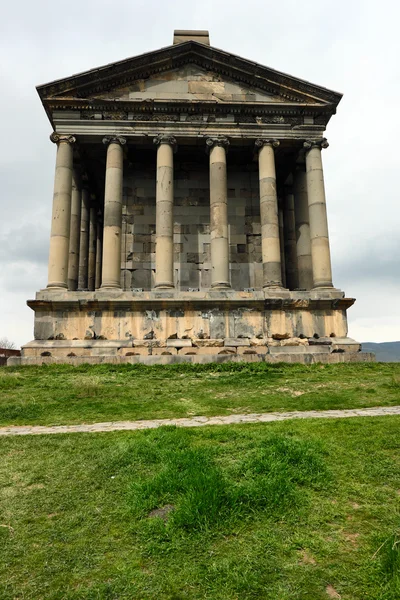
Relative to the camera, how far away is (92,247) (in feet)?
79.2

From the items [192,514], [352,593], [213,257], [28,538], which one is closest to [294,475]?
[192,514]

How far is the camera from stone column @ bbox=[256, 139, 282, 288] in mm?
18281

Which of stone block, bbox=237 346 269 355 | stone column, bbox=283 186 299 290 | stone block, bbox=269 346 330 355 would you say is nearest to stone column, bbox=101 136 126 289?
stone block, bbox=237 346 269 355

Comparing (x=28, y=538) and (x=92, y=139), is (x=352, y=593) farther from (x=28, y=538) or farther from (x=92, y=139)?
(x=92, y=139)

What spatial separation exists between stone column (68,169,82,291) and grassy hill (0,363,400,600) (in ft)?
49.0

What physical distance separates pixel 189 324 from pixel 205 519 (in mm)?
13088

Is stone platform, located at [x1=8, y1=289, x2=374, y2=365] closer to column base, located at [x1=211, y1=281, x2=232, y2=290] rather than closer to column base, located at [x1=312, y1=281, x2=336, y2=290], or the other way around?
column base, located at [x1=211, y1=281, x2=232, y2=290]

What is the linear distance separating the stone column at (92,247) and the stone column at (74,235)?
6.55 ft

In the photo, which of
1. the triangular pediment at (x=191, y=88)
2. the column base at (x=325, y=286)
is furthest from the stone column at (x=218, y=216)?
the column base at (x=325, y=286)

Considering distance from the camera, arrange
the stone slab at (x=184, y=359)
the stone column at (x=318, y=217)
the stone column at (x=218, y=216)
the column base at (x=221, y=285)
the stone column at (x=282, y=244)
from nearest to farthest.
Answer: the stone slab at (x=184, y=359)
the column base at (x=221, y=285)
the stone column at (x=218, y=216)
the stone column at (x=318, y=217)
the stone column at (x=282, y=244)

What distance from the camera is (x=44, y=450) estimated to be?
6.30 metres

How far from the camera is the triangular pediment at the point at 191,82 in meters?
19.5

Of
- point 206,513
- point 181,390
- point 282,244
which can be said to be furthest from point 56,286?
point 206,513

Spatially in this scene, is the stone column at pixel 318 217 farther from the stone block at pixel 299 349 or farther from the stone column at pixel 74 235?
the stone column at pixel 74 235
